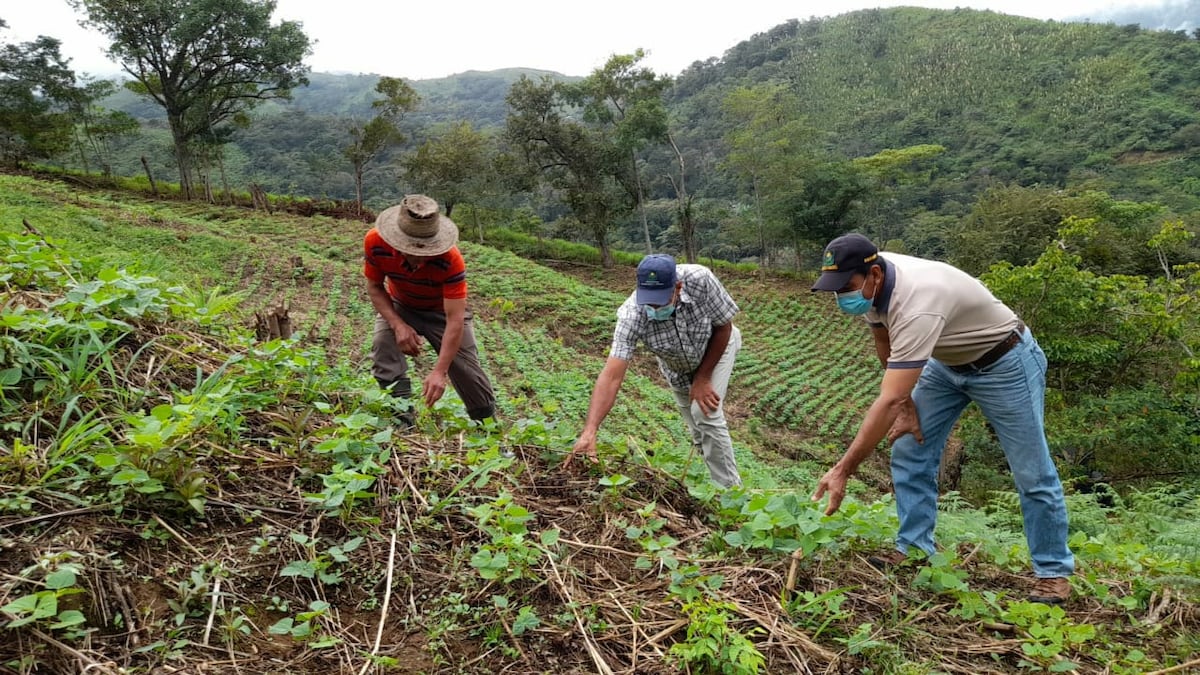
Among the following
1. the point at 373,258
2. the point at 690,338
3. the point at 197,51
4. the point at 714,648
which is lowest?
the point at 714,648

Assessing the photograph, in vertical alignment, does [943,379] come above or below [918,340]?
below

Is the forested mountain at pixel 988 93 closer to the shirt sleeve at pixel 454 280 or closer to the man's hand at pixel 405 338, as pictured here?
the shirt sleeve at pixel 454 280

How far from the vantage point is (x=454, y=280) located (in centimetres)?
382

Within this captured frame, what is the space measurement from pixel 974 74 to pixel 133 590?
93.7 metres

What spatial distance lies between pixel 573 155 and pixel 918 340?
27.8 meters

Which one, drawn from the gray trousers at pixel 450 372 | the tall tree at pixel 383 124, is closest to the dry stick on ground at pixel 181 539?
the gray trousers at pixel 450 372

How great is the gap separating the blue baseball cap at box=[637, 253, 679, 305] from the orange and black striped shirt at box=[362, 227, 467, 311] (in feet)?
3.57

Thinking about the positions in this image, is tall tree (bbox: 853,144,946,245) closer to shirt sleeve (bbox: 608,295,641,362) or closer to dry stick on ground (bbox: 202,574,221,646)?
shirt sleeve (bbox: 608,295,641,362)

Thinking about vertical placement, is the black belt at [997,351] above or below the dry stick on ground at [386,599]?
above

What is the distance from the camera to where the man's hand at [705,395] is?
3764 mm

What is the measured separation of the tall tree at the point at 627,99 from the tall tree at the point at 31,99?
22.9 m

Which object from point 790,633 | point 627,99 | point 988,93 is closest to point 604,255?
point 627,99

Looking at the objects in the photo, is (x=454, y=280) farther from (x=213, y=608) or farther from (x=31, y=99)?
(x=31, y=99)

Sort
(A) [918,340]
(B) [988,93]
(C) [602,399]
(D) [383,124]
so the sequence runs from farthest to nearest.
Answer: (B) [988,93]
(D) [383,124]
(C) [602,399]
(A) [918,340]
